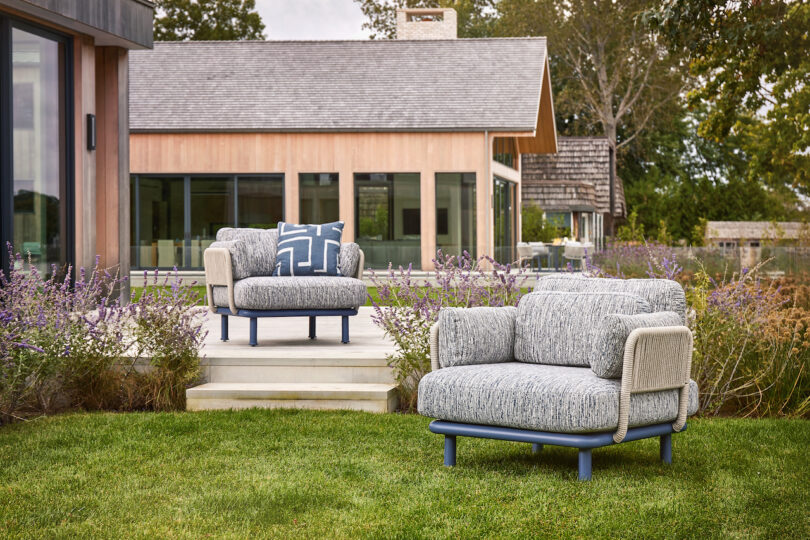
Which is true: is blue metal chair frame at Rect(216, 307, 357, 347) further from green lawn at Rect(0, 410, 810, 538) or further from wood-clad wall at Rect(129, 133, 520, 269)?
wood-clad wall at Rect(129, 133, 520, 269)

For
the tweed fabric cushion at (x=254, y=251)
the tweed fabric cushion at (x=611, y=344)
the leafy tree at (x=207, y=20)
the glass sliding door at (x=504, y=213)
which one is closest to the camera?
the tweed fabric cushion at (x=611, y=344)

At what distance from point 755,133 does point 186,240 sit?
11.8m

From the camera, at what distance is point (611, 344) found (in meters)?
4.60

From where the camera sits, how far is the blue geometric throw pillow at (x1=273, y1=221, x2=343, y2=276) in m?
8.50

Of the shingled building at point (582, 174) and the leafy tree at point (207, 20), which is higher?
the leafy tree at point (207, 20)

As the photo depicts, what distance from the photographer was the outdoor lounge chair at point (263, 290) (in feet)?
26.1

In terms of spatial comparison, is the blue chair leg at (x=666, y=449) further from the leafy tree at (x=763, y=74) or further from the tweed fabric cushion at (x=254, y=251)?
the leafy tree at (x=763, y=74)

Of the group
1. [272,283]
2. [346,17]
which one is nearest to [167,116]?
[272,283]

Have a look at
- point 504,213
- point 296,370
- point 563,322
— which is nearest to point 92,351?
point 296,370

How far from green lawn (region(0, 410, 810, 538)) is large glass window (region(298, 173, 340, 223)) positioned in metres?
14.5

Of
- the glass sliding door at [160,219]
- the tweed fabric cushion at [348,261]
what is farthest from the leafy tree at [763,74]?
the glass sliding door at [160,219]

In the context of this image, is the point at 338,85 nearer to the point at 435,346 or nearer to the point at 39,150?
the point at 39,150

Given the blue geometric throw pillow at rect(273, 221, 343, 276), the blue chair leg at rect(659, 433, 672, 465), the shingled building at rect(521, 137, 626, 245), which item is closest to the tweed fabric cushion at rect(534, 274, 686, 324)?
the blue chair leg at rect(659, 433, 672, 465)

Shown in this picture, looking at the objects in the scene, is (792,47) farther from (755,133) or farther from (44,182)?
(44,182)
